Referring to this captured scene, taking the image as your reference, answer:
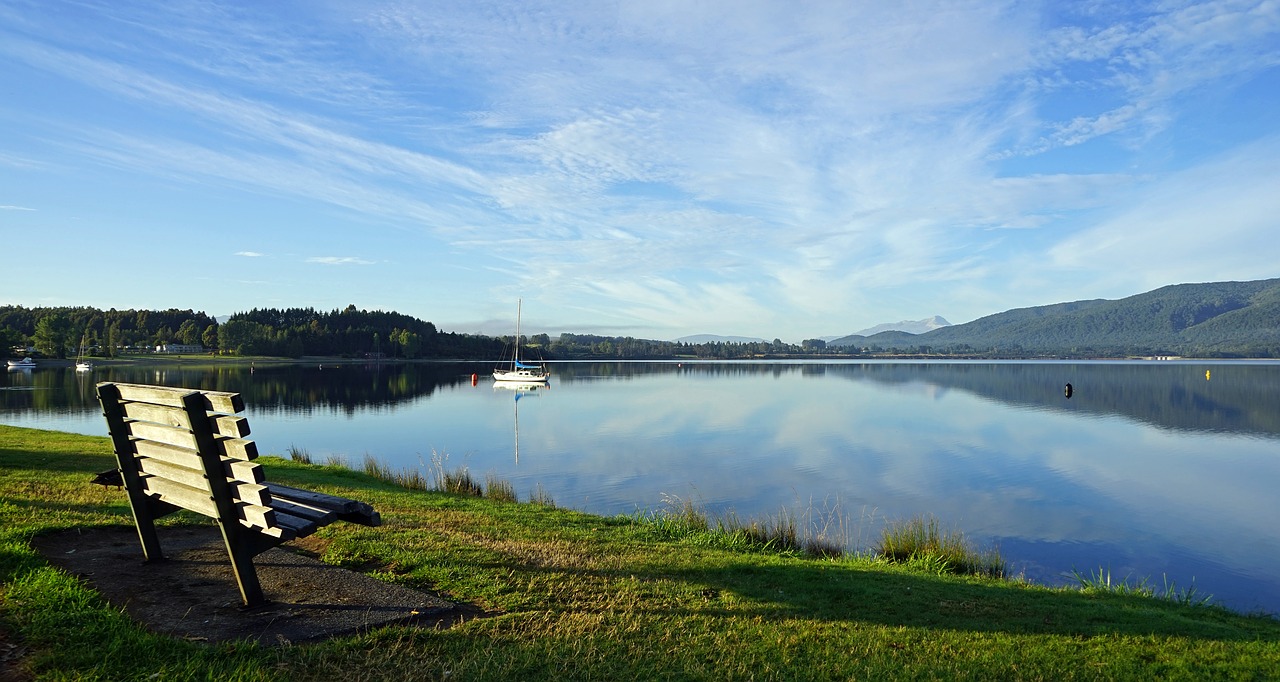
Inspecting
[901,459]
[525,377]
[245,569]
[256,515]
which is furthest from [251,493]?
[525,377]

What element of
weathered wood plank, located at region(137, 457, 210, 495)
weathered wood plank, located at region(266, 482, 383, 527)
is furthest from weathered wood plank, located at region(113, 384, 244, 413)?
weathered wood plank, located at region(266, 482, 383, 527)

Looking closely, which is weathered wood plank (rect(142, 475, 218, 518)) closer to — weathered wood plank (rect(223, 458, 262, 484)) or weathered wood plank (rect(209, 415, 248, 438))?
weathered wood plank (rect(223, 458, 262, 484))

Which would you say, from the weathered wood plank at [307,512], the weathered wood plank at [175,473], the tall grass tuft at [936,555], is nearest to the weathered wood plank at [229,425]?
the weathered wood plank at [175,473]

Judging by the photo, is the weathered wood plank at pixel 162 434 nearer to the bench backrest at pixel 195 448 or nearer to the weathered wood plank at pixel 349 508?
the bench backrest at pixel 195 448

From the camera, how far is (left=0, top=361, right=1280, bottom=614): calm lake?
14.3 m

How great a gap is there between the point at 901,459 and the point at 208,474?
76.8 feet

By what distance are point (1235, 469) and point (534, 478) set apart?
22936 mm

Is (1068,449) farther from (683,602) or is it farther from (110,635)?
(110,635)

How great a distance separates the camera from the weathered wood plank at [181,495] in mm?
4980

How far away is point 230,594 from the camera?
5.45 m

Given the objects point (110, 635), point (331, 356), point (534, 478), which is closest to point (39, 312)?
point (331, 356)

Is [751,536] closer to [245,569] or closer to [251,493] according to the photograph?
[245,569]

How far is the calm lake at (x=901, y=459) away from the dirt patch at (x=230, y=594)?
354 inches

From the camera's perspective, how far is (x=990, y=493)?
19109 millimetres
